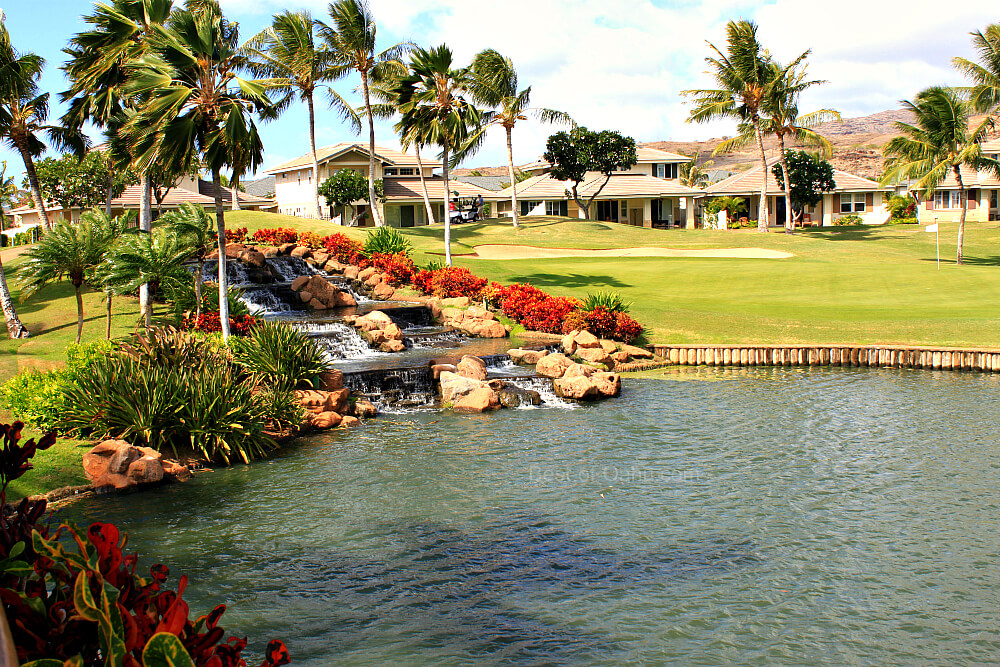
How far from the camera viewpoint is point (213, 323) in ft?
74.6

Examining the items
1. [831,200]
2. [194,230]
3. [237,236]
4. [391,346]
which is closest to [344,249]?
[237,236]

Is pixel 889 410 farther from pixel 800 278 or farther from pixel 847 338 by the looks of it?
pixel 800 278

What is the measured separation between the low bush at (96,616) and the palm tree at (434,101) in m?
30.8

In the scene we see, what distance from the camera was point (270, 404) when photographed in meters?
16.7

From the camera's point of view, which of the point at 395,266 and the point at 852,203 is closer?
the point at 395,266

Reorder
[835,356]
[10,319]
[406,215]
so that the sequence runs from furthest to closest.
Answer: [406,215], [10,319], [835,356]

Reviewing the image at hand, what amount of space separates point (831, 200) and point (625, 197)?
23471 mm

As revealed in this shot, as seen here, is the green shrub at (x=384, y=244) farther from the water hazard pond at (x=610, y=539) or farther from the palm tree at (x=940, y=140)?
the palm tree at (x=940, y=140)

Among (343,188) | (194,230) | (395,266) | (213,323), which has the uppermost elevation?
(343,188)

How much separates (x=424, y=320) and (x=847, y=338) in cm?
1368

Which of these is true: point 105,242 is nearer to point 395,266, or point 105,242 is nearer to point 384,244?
point 395,266

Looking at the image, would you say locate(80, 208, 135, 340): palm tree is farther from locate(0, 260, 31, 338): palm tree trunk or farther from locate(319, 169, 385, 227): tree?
locate(319, 169, 385, 227): tree

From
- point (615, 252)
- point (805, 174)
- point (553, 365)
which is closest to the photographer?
point (553, 365)

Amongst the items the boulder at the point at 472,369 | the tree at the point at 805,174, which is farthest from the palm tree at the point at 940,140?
the boulder at the point at 472,369
